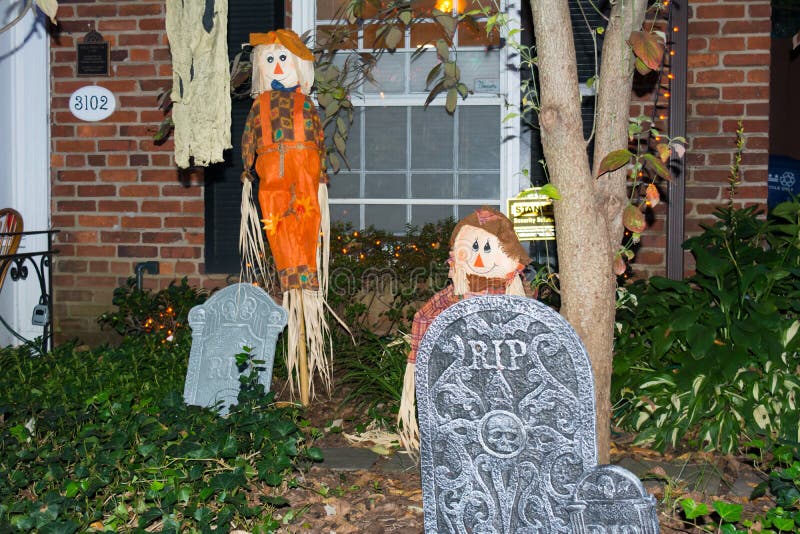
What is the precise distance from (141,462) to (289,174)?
5.70ft

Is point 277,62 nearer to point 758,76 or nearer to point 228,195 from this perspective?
point 228,195

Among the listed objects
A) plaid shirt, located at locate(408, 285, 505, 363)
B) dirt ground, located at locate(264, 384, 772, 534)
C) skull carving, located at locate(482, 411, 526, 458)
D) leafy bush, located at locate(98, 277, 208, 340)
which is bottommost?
dirt ground, located at locate(264, 384, 772, 534)

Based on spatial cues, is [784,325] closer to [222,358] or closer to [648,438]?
[648,438]

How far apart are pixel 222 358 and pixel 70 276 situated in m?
2.36

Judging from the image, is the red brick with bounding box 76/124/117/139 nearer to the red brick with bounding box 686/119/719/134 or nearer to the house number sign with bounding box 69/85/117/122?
the house number sign with bounding box 69/85/117/122

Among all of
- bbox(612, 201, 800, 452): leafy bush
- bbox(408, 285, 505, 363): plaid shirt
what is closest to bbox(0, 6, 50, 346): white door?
bbox(408, 285, 505, 363): plaid shirt

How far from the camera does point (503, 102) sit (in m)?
6.02

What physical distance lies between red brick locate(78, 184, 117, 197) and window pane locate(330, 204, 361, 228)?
1586mm

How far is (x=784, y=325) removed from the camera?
177 inches

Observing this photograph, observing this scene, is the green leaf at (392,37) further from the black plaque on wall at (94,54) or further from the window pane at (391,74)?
the black plaque on wall at (94,54)

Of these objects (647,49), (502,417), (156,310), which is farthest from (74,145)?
(502,417)

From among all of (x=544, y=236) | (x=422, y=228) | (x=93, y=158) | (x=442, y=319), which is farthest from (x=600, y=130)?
(x=93, y=158)

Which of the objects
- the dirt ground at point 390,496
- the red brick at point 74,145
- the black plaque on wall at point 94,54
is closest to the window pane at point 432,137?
the black plaque on wall at point 94,54

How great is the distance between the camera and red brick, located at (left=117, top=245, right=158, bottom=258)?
21.3 ft
